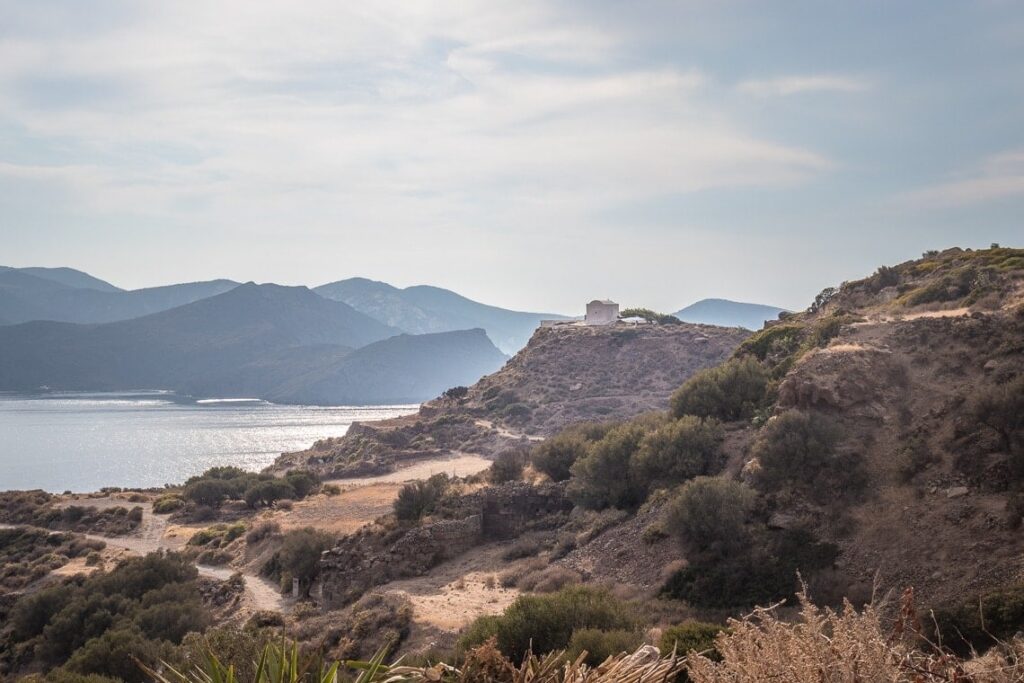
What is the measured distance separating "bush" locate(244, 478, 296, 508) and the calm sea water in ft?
57.5

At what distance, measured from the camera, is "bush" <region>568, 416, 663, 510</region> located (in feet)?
62.3

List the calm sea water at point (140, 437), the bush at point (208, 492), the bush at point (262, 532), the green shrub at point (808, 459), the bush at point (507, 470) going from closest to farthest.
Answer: the green shrub at point (808, 459) < the bush at point (262, 532) < the bush at point (507, 470) < the bush at point (208, 492) < the calm sea water at point (140, 437)

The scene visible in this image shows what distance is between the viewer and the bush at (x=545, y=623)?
884 centimetres

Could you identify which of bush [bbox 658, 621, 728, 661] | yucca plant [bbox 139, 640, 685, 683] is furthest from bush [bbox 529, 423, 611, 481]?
yucca plant [bbox 139, 640, 685, 683]

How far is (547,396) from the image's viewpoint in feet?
169

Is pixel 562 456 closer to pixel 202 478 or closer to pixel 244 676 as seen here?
pixel 244 676

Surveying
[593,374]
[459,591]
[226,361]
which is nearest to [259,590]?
[459,591]

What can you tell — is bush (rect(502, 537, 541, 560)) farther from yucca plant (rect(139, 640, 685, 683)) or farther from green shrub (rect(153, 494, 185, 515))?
green shrub (rect(153, 494, 185, 515))

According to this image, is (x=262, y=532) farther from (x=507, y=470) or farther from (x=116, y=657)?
(x=116, y=657)

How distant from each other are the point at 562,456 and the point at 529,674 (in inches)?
813

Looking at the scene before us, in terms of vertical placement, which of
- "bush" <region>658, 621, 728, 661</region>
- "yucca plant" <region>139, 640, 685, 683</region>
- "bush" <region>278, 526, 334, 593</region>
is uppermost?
"yucca plant" <region>139, 640, 685, 683</region>

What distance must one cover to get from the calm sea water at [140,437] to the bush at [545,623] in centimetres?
4391

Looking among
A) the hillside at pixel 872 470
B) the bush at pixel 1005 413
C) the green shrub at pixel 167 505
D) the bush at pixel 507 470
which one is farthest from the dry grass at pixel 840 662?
the green shrub at pixel 167 505

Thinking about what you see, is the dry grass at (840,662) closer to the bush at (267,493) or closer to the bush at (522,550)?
the bush at (522,550)
